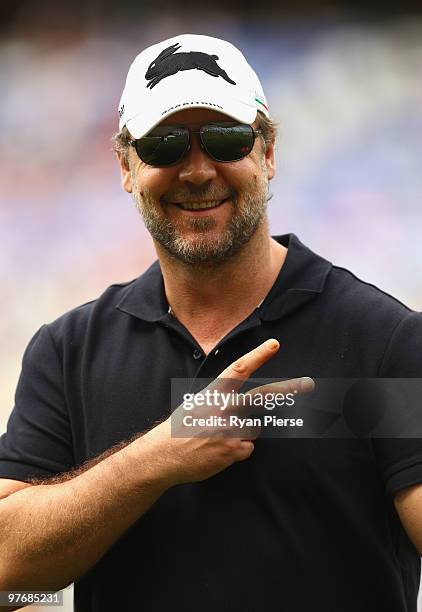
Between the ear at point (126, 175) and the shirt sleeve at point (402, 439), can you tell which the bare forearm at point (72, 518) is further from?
the ear at point (126, 175)

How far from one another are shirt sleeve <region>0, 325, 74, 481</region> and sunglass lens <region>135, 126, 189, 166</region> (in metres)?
0.44

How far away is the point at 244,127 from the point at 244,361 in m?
0.56

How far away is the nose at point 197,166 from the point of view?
1783 mm

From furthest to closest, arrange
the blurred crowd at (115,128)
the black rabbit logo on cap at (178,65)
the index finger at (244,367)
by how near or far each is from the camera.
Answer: the blurred crowd at (115,128) < the black rabbit logo on cap at (178,65) < the index finger at (244,367)

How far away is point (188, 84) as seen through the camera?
6.00ft

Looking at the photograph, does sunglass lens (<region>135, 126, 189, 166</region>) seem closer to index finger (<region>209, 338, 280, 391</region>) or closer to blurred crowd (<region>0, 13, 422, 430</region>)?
index finger (<region>209, 338, 280, 391</region>)

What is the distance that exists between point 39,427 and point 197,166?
60 centimetres

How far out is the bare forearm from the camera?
1.60 meters

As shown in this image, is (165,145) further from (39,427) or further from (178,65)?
(39,427)

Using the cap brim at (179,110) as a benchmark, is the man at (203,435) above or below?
below

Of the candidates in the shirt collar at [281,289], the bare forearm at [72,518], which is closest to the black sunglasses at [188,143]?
the shirt collar at [281,289]

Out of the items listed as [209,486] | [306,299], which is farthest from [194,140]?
[209,486]

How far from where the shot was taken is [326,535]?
161 cm

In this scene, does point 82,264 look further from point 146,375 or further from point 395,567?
point 395,567
